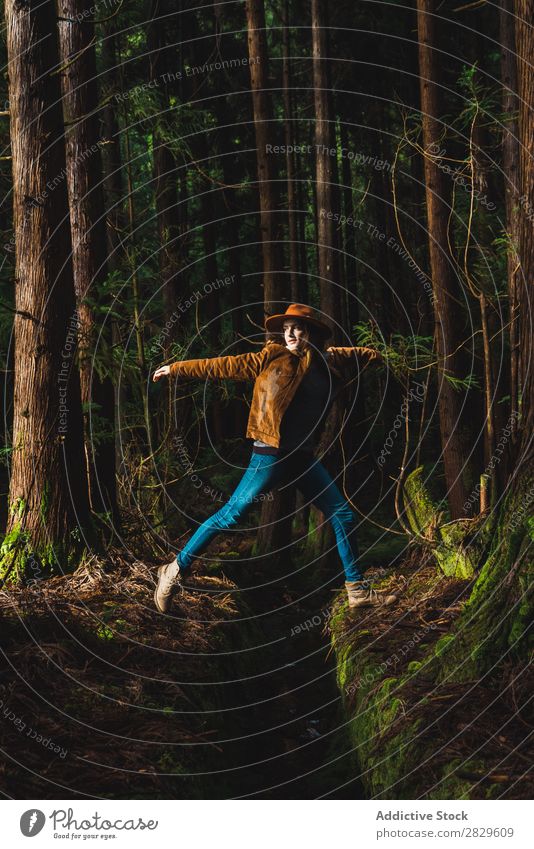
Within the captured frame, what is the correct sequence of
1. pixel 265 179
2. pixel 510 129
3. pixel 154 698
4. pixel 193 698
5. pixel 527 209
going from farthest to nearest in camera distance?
pixel 265 179
pixel 510 129
pixel 193 698
pixel 154 698
pixel 527 209

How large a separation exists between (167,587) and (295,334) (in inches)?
92.2

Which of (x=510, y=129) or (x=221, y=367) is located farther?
(x=510, y=129)

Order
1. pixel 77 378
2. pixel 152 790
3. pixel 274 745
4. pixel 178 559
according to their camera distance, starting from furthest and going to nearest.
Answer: pixel 77 378, pixel 178 559, pixel 274 745, pixel 152 790

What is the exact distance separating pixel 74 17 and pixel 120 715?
6.79 metres

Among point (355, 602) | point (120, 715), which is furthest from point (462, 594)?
point (120, 715)

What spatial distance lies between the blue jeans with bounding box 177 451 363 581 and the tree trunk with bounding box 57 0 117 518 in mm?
1615

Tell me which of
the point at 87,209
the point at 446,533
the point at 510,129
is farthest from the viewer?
the point at 510,129

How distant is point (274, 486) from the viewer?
668 cm

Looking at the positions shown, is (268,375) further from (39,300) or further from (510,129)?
(510,129)

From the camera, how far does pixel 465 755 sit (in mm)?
3996

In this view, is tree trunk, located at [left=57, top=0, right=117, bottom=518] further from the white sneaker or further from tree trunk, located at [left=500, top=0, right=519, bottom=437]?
tree trunk, located at [left=500, top=0, right=519, bottom=437]

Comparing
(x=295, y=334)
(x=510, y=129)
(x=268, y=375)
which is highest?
(x=510, y=129)

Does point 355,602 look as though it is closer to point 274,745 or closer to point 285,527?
point 274,745

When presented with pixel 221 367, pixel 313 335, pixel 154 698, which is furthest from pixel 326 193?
pixel 154 698
